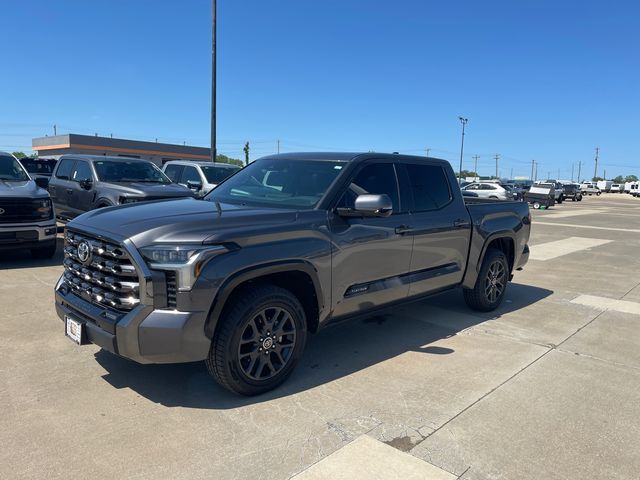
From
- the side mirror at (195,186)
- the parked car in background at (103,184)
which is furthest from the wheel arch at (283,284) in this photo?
the side mirror at (195,186)

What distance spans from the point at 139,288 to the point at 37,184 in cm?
710

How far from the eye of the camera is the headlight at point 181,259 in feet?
10.4

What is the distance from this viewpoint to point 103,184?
31.8ft

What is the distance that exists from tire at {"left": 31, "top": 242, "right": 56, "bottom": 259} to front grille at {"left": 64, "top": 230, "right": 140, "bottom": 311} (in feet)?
16.5

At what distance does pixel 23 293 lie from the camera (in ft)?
20.4

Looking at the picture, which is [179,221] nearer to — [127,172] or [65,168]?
[127,172]

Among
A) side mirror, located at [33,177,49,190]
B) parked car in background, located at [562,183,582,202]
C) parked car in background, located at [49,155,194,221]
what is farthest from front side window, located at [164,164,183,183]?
parked car in background, located at [562,183,582,202]

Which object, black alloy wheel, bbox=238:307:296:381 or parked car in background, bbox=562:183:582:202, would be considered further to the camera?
parked car in background, bbox=562:183:582:202

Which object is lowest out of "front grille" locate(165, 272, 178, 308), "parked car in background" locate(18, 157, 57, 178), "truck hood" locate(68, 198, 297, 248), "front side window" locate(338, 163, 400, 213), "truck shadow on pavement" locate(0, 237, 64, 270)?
"truck shadow on pavement" locate(0, 237, 64, 270)

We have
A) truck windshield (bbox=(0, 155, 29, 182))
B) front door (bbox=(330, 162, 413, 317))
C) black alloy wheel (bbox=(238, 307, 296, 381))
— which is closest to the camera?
black alloy wheel (bbox=(238, 307, 296, 381))

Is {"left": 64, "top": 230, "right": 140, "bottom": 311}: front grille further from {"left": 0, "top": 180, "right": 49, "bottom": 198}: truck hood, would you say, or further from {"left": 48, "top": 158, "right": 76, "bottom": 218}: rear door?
{"left": 48, "top": 158, "right": 76, "bottom": 218}: rear door

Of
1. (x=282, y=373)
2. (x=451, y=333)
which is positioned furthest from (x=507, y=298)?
(x=282, y=373)

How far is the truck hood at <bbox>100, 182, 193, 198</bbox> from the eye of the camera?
9250 mm

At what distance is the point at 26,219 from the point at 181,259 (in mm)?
5908
